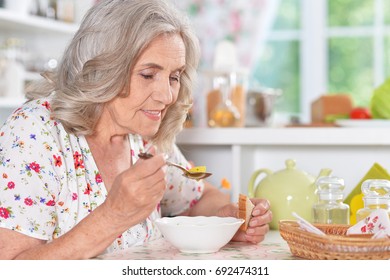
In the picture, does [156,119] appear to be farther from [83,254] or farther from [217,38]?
[217,38]

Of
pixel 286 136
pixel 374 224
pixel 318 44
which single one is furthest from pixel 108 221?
pixel 318 44

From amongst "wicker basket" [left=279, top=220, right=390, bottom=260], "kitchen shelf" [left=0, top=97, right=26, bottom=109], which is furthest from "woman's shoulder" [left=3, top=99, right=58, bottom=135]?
"kitchen shelf" [left=0, top=97, right=26, bottom=109]

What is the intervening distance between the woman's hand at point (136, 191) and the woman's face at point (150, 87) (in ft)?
1.03

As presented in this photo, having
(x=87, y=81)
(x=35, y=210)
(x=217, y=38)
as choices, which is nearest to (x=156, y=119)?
(x=87, y=81)

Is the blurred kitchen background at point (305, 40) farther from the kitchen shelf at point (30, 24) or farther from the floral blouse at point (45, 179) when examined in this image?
Result: the floral blouse at point (45, 179)

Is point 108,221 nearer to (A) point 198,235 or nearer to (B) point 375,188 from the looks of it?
(A) point 198,235

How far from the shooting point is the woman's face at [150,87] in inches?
58.7

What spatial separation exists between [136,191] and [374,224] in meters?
0.44

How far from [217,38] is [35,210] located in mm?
3644

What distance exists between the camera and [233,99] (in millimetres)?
2736

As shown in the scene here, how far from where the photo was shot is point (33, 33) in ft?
11.4

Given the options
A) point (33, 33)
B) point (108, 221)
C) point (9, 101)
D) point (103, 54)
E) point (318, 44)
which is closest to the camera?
point (108, 221)

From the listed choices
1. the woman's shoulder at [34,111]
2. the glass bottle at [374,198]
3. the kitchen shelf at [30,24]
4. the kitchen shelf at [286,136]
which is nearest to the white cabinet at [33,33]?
the kitchen shelf at [30,24]

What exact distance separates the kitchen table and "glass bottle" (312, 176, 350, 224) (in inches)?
4.2
